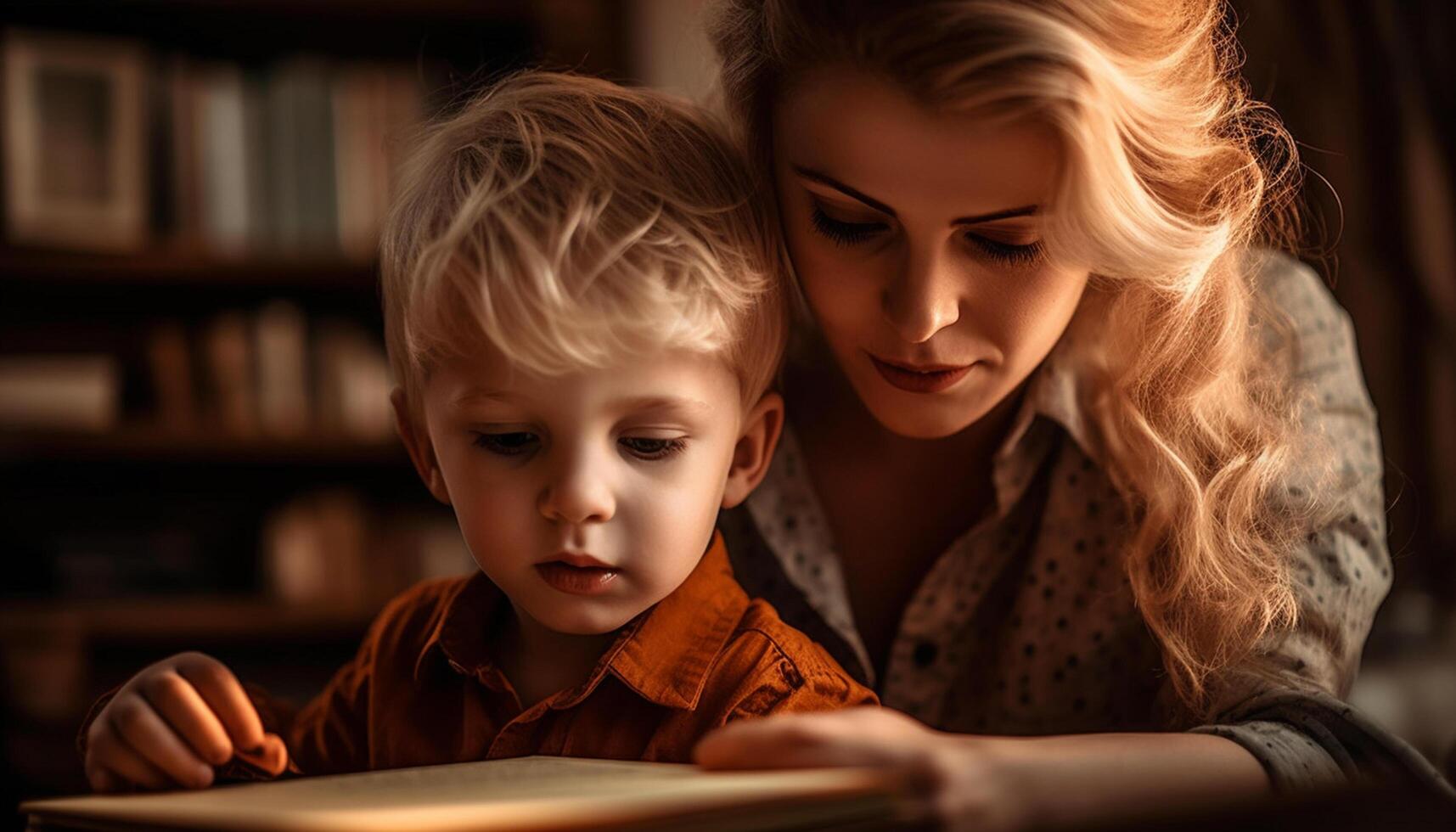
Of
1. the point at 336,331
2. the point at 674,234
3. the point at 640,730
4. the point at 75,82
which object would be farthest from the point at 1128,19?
the point at 75,82

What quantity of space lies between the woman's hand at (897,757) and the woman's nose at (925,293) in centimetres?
28

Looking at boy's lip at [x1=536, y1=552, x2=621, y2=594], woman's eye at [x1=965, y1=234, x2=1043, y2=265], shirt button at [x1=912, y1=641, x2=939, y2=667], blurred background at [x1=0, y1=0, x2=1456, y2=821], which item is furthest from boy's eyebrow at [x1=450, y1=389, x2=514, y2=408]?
blurred background at [x1=0, y1=0, x2=1456, y2=821]

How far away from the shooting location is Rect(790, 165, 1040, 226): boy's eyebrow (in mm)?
829

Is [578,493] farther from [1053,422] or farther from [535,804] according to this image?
[1053,422]

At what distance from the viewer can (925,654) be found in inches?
42.6

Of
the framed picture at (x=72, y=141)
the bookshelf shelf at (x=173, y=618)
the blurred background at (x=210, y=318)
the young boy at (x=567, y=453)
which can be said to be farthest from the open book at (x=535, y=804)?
the framed picture at (x=72, y=141)

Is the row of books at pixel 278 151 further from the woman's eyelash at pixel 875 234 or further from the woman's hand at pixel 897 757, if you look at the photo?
the woman's hand at pixel 897 757

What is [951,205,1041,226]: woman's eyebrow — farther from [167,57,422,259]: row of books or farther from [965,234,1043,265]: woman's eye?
[167,57,422,259]: row of books

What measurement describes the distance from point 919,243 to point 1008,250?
64mm

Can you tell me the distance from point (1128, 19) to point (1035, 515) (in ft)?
Result: 1.40

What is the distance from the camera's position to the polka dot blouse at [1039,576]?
41.4 inches

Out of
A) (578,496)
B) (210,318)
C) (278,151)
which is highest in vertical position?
(278,151)

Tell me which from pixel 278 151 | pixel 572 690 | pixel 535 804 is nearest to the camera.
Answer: pixel 535 804

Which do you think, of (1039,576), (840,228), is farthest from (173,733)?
(1039,576)
